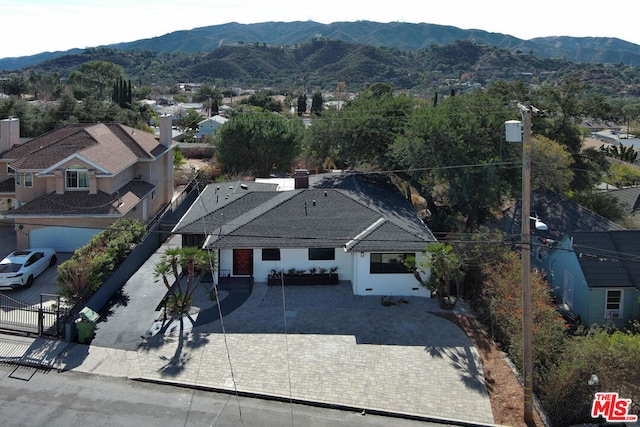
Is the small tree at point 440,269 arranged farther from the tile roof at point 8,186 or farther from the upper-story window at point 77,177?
the tile roof at point 8,186

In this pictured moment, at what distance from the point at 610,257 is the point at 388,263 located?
8320 millimetres

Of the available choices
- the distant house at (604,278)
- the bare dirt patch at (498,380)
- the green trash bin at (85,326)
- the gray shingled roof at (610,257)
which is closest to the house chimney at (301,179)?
the bare dirt patch at (498,380)

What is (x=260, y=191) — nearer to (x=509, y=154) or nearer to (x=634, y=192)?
(x=509, y=154)

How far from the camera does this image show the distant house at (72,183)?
26109 mm

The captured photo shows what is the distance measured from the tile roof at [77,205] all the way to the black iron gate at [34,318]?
6.75 metres

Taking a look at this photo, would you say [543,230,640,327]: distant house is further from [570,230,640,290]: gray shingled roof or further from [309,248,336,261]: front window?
[309,248,336,261]: front window

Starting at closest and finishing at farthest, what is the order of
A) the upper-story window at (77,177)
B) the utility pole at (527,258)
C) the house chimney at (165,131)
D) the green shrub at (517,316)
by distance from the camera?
the utility pole at (527,258) < the green shrub at (517,316) < the upper-story window at (77,177) < the house chimney at (165,131)

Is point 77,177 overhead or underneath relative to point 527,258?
overhead

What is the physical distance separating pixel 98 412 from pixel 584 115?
3530 cm

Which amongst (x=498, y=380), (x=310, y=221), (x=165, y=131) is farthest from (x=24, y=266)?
(x=498, y=380)

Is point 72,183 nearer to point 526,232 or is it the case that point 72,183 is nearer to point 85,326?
point 85,326

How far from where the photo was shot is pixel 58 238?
2639cm

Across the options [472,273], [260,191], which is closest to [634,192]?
[472,273]

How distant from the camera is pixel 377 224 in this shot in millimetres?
22766
